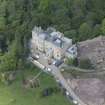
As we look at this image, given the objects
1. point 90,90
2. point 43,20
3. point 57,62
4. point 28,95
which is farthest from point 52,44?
point 90,90

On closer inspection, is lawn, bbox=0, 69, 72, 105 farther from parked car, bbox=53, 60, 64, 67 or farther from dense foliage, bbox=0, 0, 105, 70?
dense foliage, bbox=0, 0, 105, 70

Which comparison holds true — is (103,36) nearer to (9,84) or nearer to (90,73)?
(90,73)

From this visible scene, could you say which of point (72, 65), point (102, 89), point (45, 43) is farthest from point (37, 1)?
point (102, 89)

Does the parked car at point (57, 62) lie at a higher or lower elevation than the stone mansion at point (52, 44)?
lower

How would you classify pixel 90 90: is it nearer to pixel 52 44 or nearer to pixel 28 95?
pixel 28 95

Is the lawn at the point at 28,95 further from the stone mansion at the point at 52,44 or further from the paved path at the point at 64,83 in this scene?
the stone mansion at the point at 52,44

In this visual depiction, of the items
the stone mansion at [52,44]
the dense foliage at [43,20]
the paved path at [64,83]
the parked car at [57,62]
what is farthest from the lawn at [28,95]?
the stone mansion at [52,44]
